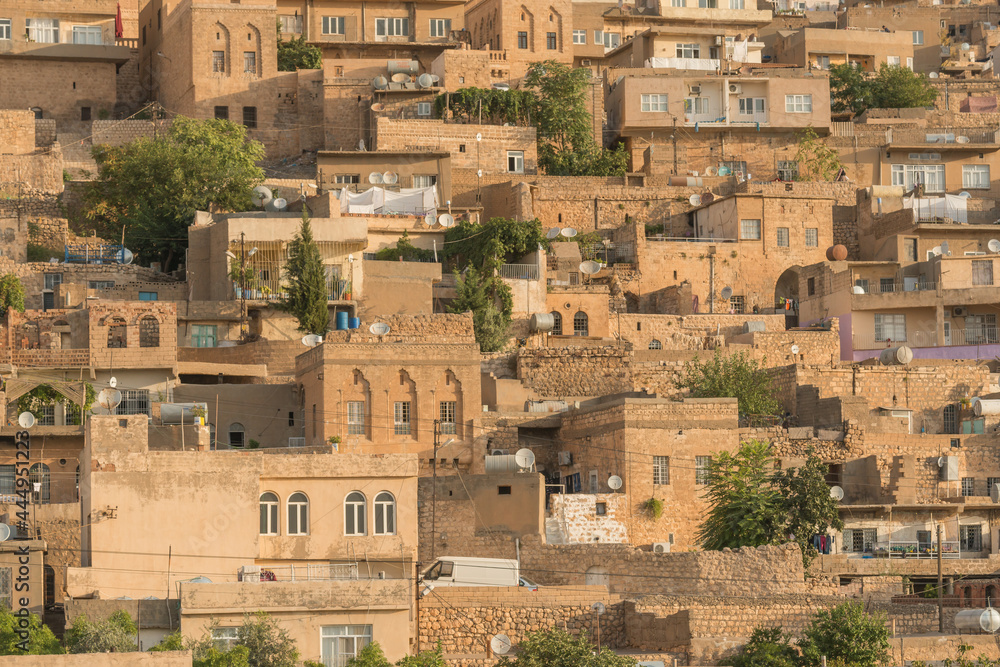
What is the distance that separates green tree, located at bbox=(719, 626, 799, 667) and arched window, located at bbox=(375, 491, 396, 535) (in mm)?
6509

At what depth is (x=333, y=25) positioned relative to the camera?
217 ft

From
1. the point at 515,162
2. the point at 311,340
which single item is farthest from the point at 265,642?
the point at 515,162

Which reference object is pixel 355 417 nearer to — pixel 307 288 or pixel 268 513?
pixel 268 513

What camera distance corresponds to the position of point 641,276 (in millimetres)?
53688

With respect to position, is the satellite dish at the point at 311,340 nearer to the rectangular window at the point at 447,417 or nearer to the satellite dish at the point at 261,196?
the rectangular window at the point at 447,417

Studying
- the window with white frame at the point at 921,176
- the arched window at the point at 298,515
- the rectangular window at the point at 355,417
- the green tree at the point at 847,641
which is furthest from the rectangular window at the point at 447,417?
the window with white frame at the point at 921,176

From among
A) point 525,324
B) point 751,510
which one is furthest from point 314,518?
point 525,324

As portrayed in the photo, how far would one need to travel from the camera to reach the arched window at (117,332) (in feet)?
141

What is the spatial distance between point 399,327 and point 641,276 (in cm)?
1308

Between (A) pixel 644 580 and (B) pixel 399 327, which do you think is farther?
(B) pixel 399 327

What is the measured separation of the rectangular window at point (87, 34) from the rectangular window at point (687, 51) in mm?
19780

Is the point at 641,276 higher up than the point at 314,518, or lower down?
higher up

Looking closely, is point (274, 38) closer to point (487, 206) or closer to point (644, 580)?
point (487, 206)

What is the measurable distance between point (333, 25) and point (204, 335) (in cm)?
2296
